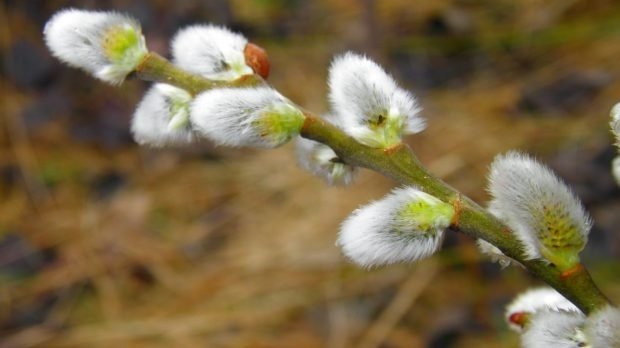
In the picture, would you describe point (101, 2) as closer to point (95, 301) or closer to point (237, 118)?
point (95, 301)

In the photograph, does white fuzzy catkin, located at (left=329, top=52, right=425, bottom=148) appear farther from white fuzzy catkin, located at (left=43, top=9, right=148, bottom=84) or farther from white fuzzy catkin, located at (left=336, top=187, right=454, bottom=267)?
white fuzzy catkin, located at (left=43, top=9, right=148, bottom=84)

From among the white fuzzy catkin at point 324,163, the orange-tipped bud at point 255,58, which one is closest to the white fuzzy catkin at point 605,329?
the white fuzzy catkin at point 324,163

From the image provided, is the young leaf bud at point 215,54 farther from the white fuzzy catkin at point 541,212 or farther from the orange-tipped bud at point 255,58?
the white fuzzy catkin at point 541,212

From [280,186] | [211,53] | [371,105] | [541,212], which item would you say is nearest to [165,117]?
[211,53]

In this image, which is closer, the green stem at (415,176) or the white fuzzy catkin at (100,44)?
the green stem at (415,176)

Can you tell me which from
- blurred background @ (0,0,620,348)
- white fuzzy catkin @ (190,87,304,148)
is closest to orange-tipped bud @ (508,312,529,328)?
white fuzzy catkin @ (190,87,304,148)

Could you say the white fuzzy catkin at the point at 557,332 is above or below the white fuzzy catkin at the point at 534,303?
below

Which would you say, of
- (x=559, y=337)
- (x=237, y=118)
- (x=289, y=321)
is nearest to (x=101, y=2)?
(x=289, y=321)
